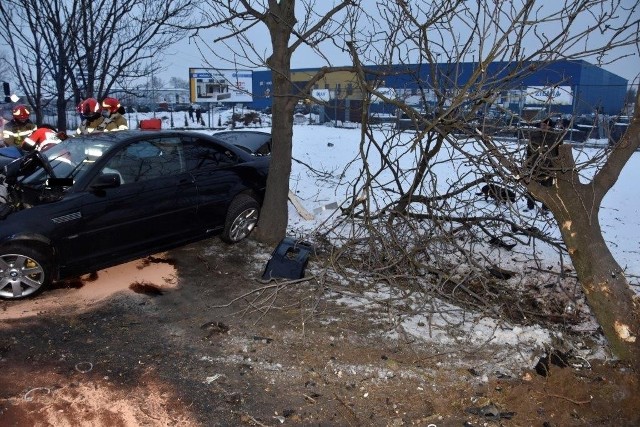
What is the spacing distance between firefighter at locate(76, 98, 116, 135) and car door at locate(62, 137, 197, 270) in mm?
2919

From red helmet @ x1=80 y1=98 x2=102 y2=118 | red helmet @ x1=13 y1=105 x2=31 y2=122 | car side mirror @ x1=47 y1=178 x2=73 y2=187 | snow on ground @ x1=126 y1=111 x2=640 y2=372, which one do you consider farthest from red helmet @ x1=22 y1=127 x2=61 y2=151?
snow on ground @ x1=126 y1=111 x2=640 y2=372

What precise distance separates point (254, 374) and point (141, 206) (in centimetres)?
255

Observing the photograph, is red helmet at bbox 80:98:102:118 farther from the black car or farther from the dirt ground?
the dirt ground

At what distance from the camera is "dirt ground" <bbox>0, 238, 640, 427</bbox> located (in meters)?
3.41

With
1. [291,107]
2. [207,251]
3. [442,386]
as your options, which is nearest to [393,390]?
[442,386]

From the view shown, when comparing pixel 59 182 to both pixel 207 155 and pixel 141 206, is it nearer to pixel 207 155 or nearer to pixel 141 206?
pixel 141 206

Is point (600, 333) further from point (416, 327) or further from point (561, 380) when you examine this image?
point (416, 327)

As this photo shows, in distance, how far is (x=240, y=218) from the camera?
269 inches

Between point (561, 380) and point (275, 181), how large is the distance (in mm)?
4150

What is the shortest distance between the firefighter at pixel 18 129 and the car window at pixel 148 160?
5.03m

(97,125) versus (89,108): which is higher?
(89,108)

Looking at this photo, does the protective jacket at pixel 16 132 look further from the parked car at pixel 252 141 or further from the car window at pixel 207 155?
the car window at pixel 207 155

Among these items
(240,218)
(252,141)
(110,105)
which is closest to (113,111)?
(110,105)

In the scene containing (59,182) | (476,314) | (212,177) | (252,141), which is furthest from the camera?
(252,141)
